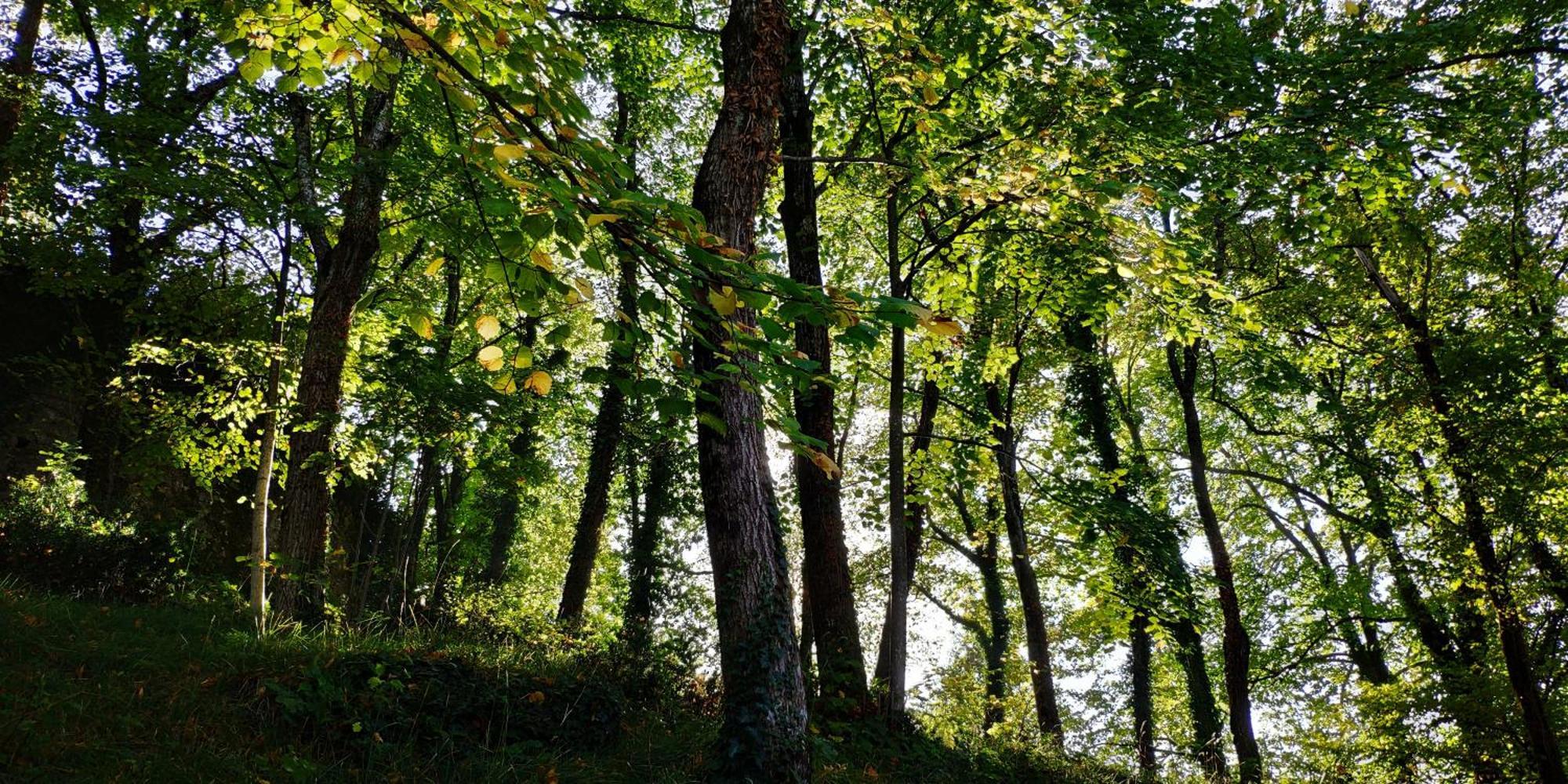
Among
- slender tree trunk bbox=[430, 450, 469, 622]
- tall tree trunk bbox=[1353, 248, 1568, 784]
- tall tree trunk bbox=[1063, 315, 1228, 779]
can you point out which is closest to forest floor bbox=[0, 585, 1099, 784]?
slender tree trunk bbox=[430, 450, 469, 622]

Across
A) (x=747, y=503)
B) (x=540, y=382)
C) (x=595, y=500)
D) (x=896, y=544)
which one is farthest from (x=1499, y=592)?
(x=595, y=500)

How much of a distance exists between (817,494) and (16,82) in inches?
334

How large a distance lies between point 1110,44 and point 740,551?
606 centimetres

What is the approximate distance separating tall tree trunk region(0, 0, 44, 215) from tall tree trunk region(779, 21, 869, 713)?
7.14 metres

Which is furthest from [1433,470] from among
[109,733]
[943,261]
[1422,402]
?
[109,733]

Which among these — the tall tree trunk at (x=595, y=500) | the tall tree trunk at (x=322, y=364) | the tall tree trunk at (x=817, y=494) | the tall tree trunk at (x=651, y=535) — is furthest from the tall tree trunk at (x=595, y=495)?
the tall tree trunk at (x=817, y=494)

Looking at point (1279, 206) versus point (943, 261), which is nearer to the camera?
point (1279, 206)

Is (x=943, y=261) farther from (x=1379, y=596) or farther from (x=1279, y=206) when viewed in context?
(x=1379, y=596)

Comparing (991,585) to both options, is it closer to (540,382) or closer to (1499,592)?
(1499,592)

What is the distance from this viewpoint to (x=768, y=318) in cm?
188

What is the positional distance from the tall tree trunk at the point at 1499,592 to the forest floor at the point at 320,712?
5847 mm

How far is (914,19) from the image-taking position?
8.15 m

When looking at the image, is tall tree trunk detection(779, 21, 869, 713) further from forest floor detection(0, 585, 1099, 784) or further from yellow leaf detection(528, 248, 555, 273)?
yellow leaf detection(528, 248, 555, 273)

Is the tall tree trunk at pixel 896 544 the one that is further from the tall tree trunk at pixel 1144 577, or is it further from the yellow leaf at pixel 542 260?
the yellow leaf at pixel 542 260
